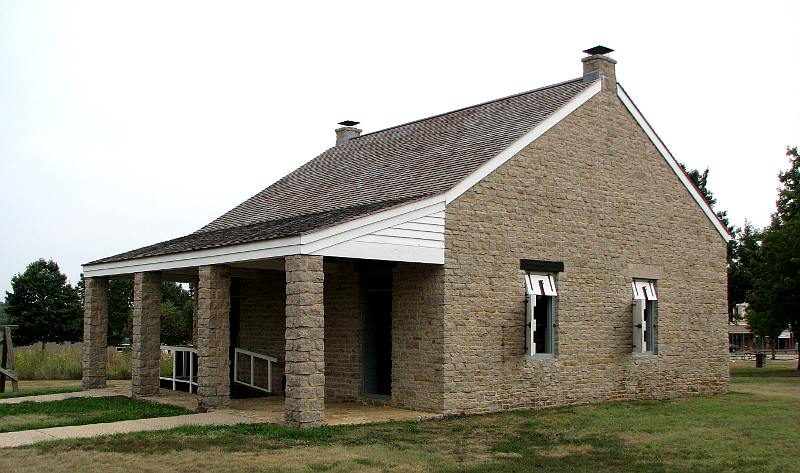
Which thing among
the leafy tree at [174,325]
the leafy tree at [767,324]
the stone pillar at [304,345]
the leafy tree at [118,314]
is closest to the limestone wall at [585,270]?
the stone pillar at [304,345]

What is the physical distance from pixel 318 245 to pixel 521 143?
5.10m

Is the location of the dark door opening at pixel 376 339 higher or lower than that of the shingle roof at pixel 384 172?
lower

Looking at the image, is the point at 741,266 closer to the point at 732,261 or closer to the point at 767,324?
the point at 732,261

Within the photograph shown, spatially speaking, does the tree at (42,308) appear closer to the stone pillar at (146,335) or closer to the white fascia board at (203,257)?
the white fascia board at (203,257)

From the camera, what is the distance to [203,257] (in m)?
14.7

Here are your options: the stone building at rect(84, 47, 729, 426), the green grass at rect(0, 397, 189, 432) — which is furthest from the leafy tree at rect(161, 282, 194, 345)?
the green grass at rect(0, 397, 189, 432)

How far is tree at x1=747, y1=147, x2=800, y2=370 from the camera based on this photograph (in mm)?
33031

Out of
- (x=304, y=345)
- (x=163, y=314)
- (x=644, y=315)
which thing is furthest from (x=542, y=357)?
(x=163, y=314)

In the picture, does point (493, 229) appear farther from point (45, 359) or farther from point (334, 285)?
point (45, 359)

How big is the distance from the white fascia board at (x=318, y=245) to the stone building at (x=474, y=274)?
1.3 inches

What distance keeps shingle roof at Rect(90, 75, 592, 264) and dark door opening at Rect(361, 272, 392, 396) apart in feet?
5.51

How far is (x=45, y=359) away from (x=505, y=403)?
654 inches

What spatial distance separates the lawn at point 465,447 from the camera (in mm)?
9828

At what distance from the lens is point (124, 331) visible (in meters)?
59.3
